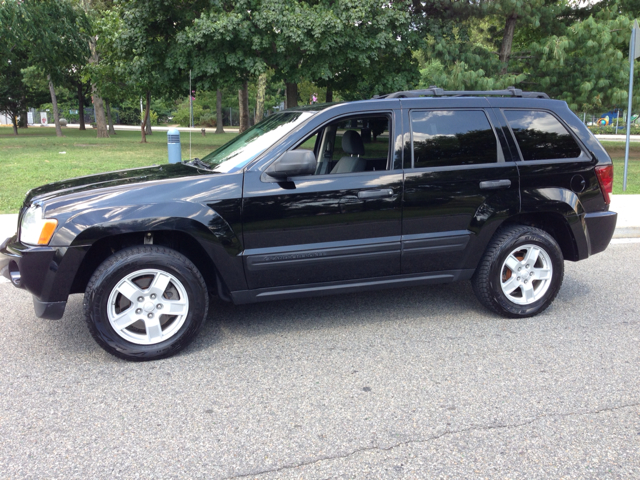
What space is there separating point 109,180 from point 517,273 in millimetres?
3268

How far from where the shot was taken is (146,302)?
153 inches

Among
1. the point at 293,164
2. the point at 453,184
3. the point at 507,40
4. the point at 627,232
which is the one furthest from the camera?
the point at 507,40

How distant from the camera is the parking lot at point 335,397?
9.12 feet

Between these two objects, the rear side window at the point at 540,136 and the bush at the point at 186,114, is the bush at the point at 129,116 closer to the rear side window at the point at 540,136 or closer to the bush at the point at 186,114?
the bush at the point at 186,114

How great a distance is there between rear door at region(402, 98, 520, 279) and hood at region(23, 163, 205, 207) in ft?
5.19

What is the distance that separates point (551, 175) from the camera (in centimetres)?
467

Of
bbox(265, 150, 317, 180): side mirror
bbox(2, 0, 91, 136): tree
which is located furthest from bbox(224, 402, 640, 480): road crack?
bbox(2, 0, 91, 136): tree

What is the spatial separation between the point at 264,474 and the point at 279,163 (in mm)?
2070

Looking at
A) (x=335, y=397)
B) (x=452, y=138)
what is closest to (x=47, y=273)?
(x=335, y=397)

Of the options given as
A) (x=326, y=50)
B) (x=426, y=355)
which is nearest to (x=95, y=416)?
(x=426, y=355)

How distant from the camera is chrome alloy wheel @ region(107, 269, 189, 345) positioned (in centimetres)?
382

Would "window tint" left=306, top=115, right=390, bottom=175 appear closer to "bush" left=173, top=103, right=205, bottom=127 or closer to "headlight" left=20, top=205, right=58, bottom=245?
"headlight" left=20, top=205, right=58, bottom=245

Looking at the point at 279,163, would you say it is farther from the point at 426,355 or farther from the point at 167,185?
the point at 426,355

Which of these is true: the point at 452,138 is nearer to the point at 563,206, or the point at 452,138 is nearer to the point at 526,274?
the point at 563,206
